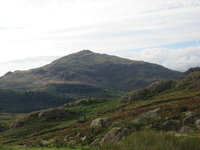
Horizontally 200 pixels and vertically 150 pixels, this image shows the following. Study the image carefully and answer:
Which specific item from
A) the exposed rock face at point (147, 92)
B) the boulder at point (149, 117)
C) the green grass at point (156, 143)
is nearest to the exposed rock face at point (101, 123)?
the boulder at point (149, 117)

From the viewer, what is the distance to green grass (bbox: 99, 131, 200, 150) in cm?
1271

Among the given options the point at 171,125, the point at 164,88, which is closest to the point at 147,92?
the point at 164,88

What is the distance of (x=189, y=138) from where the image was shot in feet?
44.9

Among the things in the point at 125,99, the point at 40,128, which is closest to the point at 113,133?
the point at 40,128

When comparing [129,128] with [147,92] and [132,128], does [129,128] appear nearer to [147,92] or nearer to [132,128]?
[132,128]

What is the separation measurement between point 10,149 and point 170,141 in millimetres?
13748

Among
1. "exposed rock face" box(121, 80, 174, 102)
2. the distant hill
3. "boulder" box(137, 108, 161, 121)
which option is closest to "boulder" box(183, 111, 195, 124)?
"boulder" box(137, 108, 161, 121)

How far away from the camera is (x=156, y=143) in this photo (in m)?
13.0

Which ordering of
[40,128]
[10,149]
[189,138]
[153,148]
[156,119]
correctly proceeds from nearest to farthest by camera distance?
[153,148] < [189,138] < [10,149] < [156,119] < [40,128]

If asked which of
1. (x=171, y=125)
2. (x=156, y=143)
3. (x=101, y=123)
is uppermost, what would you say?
(x=156, y=143)

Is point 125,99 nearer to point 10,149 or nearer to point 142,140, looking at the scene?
point 10,149

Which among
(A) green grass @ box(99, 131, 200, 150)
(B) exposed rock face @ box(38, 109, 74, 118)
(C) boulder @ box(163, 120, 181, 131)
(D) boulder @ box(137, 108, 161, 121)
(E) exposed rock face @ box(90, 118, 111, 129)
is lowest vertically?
(B) exposed rock face @ box(38, 109, 74, 118)

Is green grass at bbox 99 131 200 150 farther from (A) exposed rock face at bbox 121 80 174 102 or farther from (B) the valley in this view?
(A) exposed rock face at bbox 121 80 174 102

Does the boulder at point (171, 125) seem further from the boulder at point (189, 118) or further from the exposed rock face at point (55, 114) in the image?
the exposed rock face at point (55, 114)
